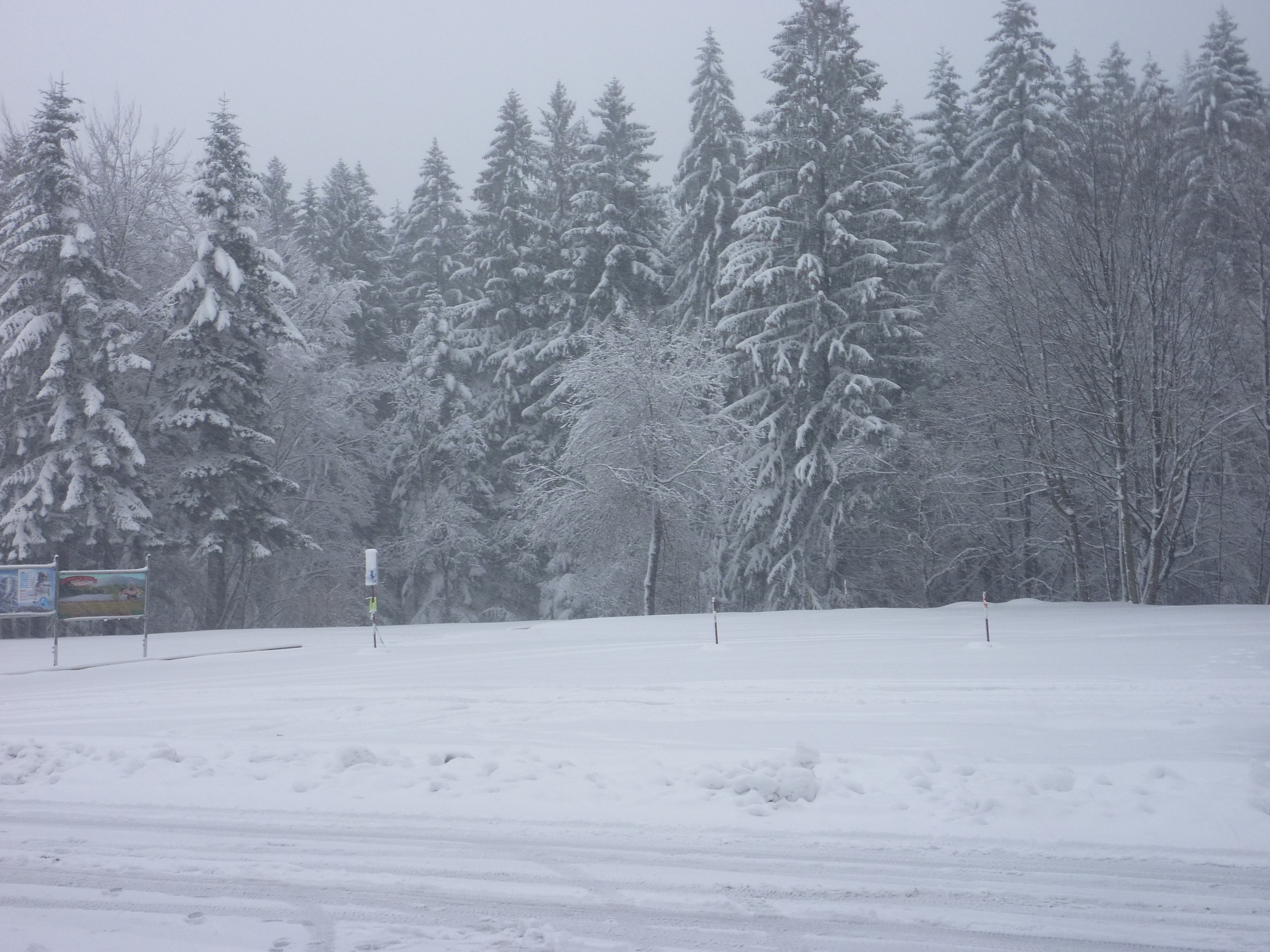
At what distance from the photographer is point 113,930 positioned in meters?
5.90

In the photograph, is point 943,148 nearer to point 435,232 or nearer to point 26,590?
point 435,232

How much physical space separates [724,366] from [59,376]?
1908cm

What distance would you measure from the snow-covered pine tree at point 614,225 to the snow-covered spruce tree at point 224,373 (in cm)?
1102

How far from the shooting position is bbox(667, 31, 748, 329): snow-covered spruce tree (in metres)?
36.1

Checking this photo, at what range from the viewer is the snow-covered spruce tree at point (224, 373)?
29172 millimetres

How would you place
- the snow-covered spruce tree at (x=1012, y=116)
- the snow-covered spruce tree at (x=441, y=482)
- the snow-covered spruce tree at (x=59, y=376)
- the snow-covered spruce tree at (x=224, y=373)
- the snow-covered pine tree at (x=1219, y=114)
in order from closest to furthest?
the snow-covered pine tree at (x=1219, y=114) → the snow-covered spruce tree at (x=59, y=376) → the snow-covered spruce tree at (x=224, y=373) → the snow-covered spruce tree at (x=1012, y=116) → the snow-covered spruce tree at (x=441, y=482)

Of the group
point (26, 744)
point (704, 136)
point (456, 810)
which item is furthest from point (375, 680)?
point (704, 136)

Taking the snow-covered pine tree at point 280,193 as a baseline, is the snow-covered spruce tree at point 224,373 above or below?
below

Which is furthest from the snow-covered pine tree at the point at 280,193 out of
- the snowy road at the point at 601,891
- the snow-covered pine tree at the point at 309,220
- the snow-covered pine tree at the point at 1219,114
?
the snowy road at the point at 601,891

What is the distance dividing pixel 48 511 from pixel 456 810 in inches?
923

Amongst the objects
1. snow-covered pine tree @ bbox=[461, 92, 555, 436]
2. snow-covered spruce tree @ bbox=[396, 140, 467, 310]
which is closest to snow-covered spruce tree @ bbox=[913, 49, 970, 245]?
snow-covered pine tree @ bbox=[461, 92, 555, 436]

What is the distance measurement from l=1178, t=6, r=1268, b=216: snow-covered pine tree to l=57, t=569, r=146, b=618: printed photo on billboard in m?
25.7

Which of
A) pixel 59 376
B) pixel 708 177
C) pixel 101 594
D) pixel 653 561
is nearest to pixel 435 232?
pixel 708 177

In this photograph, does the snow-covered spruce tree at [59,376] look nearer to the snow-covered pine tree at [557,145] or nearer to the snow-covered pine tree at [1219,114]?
the snow-covered pine tree at [557,145]
